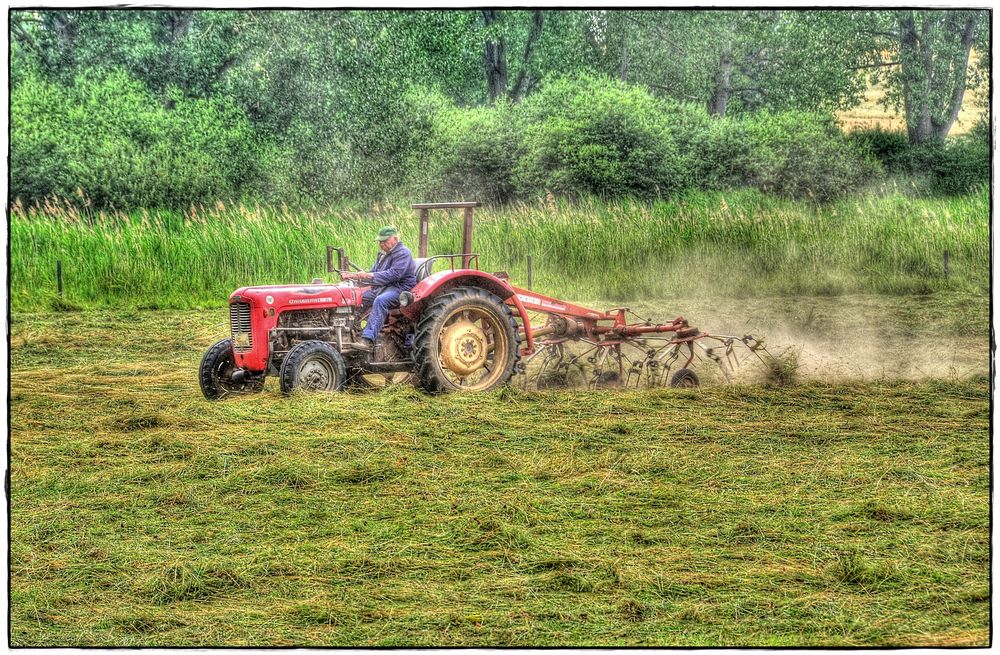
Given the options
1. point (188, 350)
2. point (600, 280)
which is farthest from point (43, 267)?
point (600, 280)

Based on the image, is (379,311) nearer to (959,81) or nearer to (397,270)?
(397,270)

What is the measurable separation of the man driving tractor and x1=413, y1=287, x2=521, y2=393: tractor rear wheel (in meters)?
0.26

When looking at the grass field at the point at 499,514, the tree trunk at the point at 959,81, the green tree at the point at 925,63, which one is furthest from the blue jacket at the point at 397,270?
the tree trunk at the point at 959,81

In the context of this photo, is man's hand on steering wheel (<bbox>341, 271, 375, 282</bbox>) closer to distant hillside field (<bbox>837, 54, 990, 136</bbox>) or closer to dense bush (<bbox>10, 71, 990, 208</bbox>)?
dense bush (<bbox>10, 71, 990, 208</bbox>)

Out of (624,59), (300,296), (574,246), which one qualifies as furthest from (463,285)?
(624,59)

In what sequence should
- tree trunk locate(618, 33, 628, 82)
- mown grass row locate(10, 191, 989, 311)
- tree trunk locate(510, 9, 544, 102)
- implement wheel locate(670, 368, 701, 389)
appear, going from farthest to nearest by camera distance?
tree trunk locate(618, 33, 628, 82) → tree trunk locate(510, 9, 544, 102) → mown grass row locate(10, 191, 989, 311) → implement wheel locate(670, 368, 701, 389)

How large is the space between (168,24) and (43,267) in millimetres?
4877

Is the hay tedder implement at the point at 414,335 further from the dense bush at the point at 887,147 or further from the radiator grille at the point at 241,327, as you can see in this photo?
the dense bush at the point at 887,147

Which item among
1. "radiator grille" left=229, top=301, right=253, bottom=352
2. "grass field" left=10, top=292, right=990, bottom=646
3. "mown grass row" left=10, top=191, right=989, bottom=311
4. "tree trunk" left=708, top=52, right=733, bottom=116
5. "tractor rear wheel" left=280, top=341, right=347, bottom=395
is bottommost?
"grass field" left=10, top=292, right=990, bottom=646

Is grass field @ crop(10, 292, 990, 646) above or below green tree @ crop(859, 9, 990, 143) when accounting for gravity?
below

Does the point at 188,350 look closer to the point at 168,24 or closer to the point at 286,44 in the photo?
the point at 286,44

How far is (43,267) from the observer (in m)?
13.0

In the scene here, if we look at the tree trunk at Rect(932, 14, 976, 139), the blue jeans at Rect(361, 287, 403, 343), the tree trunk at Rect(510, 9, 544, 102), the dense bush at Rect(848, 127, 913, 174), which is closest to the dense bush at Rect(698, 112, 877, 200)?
the dense bush at Rect(848, 127, 913, 174)

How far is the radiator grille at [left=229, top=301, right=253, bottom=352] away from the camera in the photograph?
8.98 meters
